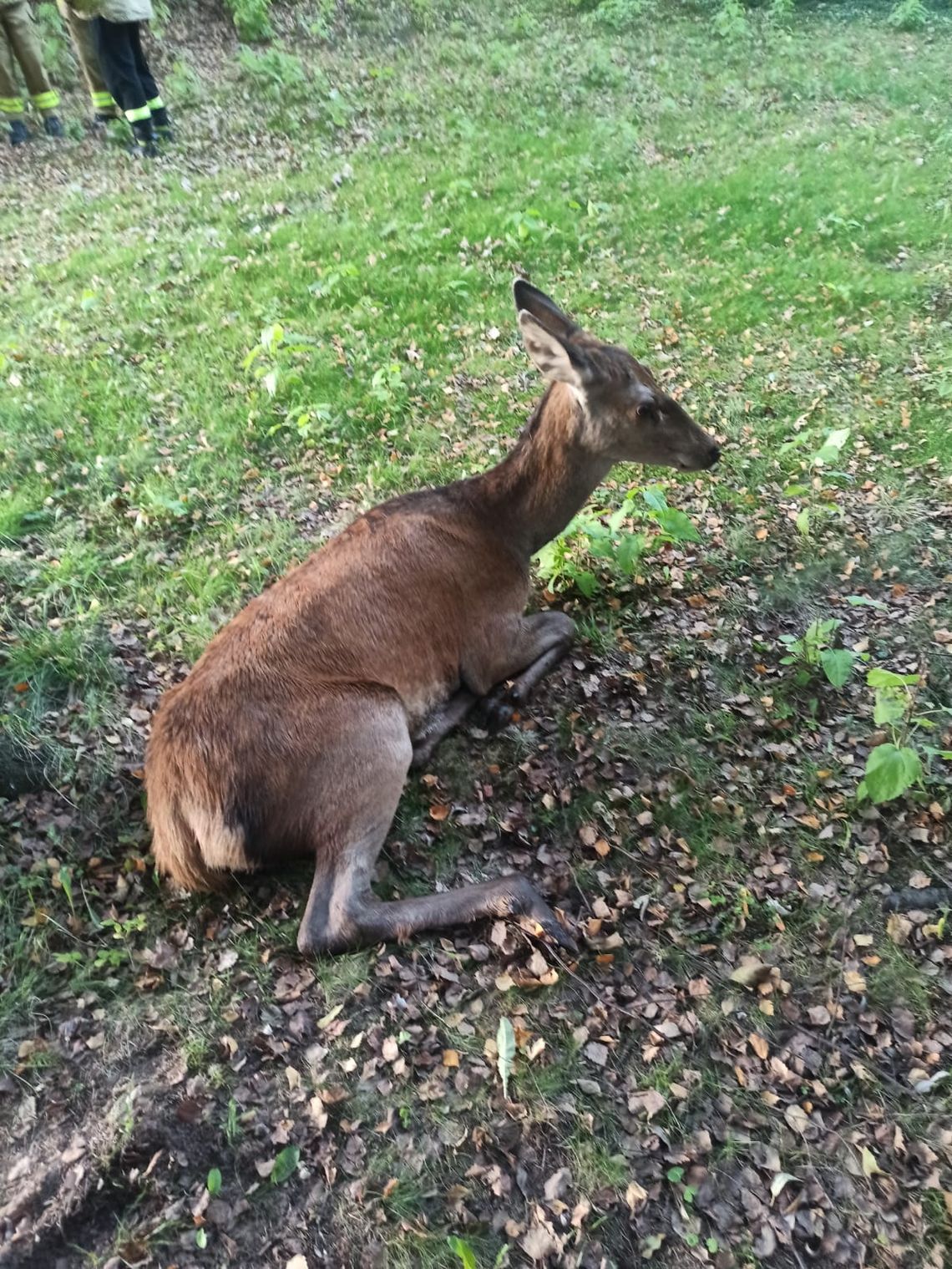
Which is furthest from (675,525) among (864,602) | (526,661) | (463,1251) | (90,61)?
(90,61)

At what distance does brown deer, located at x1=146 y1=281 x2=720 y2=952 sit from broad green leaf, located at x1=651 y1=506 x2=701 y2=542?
0.35 meters

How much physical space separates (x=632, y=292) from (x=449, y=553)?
15.7 feet

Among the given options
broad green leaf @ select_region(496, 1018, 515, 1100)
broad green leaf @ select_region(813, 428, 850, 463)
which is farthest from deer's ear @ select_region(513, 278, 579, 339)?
broad green leaf @ select_region(496, 1018, 515, 1100)

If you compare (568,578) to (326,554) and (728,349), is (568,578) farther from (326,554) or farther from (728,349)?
(728,349)

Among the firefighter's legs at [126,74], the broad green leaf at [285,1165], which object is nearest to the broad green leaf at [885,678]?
the broad green leaf at [285,1165]

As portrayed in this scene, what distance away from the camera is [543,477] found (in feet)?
15.1

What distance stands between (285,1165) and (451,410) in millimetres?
5052

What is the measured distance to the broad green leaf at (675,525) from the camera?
508cm

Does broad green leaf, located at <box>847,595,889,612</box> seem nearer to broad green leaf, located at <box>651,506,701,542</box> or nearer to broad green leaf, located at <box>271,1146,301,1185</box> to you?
broad green leaf, located at <box>651,506,701,542</box>

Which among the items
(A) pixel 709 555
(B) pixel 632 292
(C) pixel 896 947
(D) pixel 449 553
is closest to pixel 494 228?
(B) pixel 632 292

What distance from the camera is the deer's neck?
179 inches

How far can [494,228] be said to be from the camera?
8656 millimetres

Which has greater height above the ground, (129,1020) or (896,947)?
(129,1020)

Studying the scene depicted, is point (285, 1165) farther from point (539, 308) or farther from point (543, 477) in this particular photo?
point (539, 308)
